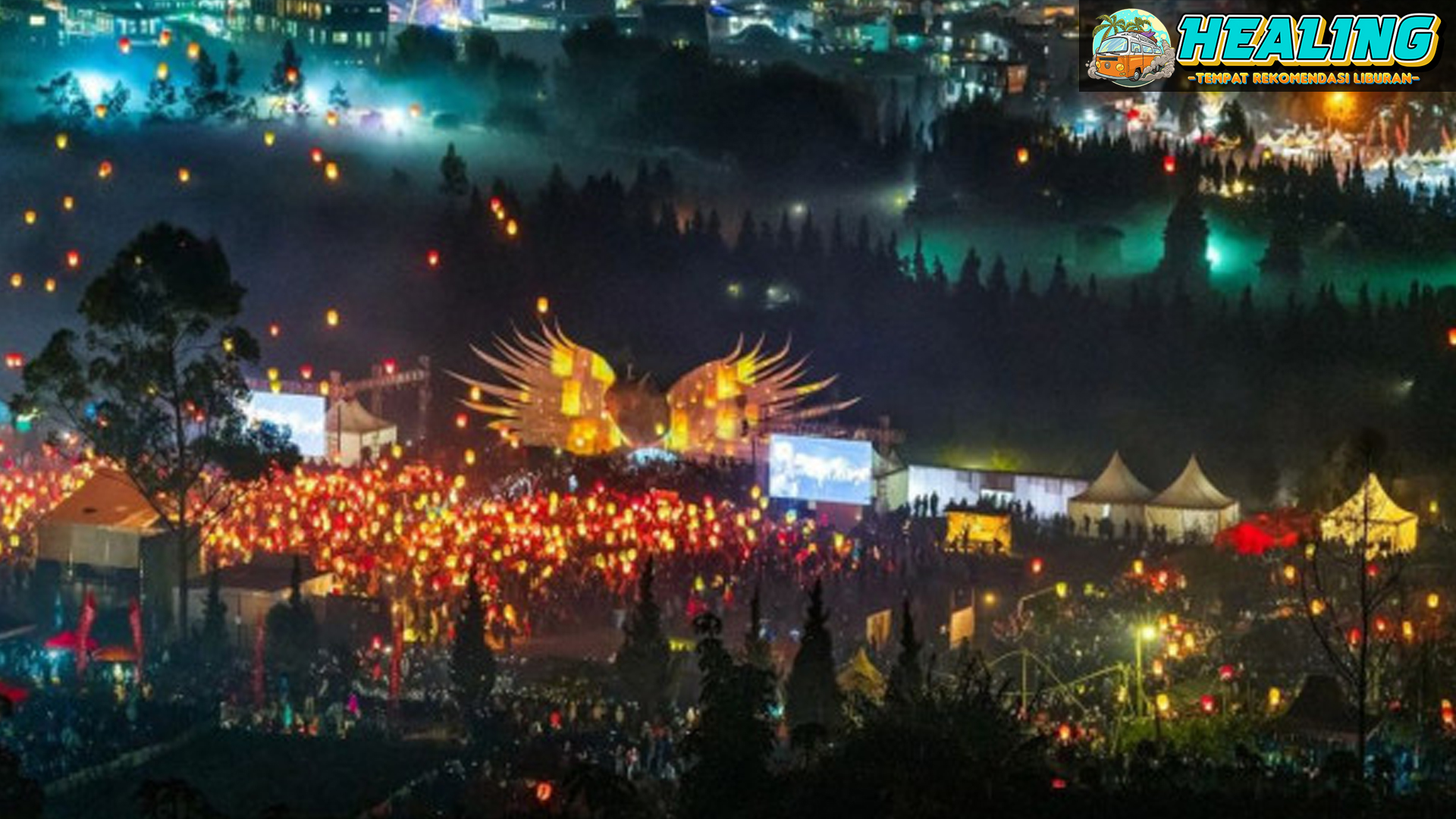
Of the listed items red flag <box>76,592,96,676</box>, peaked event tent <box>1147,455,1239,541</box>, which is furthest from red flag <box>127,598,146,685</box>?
peaked event tent <box>1147,455,1239,541</box>

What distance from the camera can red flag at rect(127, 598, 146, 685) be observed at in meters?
29.5

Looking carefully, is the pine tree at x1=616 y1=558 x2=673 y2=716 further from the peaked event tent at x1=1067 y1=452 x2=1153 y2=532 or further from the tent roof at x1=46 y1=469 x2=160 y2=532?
the peaked event tent at x1=1067 y1=452 x2=1153 y2=532

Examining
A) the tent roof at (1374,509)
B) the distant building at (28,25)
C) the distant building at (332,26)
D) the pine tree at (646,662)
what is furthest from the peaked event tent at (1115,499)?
the distant building at (28,25)

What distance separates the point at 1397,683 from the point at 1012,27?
41228 millimetres

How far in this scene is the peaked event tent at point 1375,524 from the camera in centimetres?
3269

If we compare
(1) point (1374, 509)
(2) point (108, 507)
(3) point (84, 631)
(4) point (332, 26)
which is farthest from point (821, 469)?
(4) point (332, 26)

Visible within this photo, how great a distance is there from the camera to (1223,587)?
104 feet

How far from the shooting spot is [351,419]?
40.4 meters

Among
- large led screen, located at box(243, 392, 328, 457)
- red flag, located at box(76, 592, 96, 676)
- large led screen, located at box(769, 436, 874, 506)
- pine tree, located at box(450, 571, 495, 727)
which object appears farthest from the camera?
large led screen, located at box(243, 392, 328, 457)

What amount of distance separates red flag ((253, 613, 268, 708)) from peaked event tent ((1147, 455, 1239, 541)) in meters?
11.7

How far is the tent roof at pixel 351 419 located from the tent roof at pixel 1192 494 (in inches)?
480

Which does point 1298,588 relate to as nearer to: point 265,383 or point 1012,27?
point 265,383

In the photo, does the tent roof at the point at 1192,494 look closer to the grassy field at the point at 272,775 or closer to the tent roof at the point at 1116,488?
the tent roof at the point at 1116,488

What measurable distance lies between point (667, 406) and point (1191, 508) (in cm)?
857
